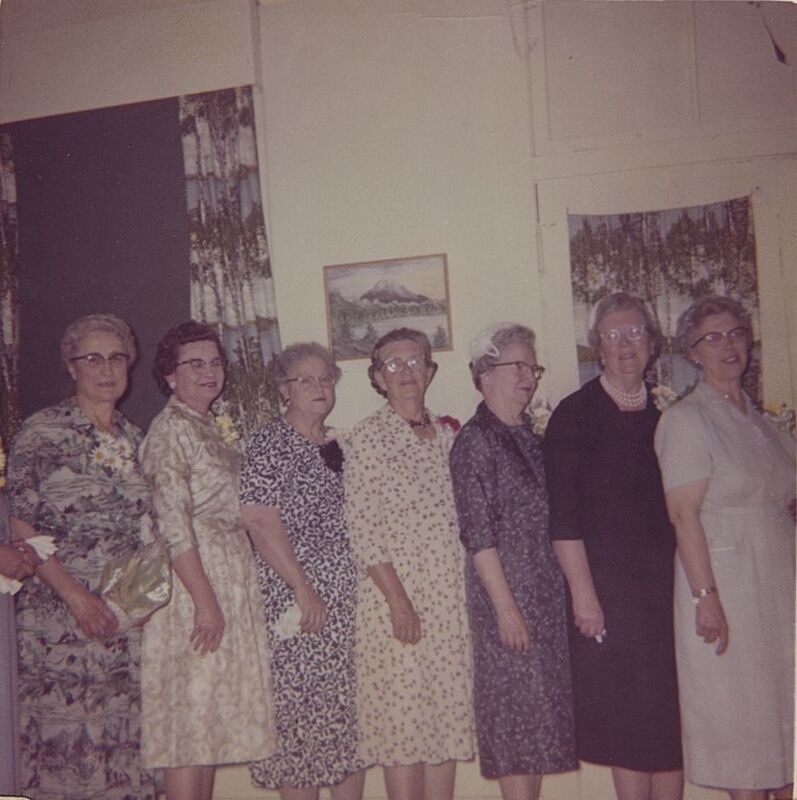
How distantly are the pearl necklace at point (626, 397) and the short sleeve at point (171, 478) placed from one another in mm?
1276

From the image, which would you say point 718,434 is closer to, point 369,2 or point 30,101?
point 369,2

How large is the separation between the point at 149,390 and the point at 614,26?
201 cm

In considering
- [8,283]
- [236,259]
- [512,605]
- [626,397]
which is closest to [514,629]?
[512,605]

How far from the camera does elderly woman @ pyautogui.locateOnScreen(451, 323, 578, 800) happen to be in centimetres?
201

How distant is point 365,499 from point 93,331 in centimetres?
104

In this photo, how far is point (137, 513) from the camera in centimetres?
220

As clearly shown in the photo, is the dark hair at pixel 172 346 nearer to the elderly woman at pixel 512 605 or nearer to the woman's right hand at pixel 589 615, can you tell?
the elderly woman at pixel 512 605

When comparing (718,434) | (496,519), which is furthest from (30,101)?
(718,434)

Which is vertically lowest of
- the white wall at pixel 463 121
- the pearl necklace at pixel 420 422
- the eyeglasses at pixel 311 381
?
the pearl necklace at pixel 420 422

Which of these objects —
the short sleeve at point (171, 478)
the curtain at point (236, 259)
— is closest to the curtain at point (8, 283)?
the curtain at point (236, 259)

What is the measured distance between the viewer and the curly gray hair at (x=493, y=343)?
2.23 meters

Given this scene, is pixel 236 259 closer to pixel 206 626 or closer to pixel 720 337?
pixel 206 626

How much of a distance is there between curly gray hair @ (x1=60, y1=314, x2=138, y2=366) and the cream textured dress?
68.3 inches

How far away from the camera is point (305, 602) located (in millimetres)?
2131
